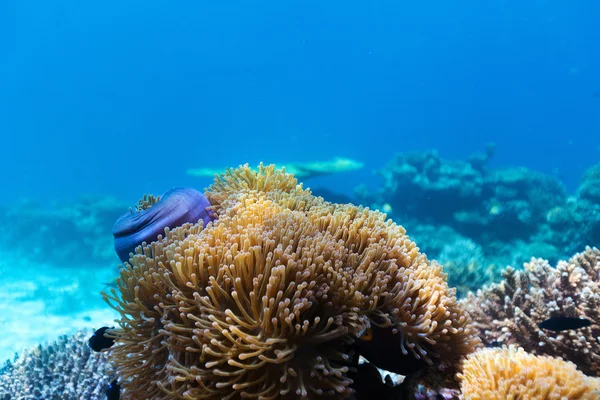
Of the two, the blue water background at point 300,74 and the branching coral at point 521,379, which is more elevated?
the blue water background at point 300,74

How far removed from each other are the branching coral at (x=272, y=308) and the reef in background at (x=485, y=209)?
27.2 ft

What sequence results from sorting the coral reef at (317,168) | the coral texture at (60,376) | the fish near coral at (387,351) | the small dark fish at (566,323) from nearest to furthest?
1. the fish near coral at (387,351)
2. the small dark fish at (566,323)
3. the coral texture at (60,376)
4. the coral reef at (317,168)

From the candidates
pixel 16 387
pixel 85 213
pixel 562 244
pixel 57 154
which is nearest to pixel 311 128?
pixel 57 154

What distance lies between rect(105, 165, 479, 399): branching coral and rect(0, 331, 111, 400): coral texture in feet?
9.25

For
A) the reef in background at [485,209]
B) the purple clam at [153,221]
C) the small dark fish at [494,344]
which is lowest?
the small dark fish at [494,344]

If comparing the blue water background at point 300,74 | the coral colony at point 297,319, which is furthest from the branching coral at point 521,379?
the blue water background at point 300,74

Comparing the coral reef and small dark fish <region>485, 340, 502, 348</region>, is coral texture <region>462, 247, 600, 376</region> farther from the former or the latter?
the coral reef

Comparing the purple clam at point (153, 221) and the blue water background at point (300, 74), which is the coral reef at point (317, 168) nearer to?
the purple clam at point (153, 221)

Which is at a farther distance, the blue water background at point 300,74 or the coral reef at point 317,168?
the blue water background at point 300,74

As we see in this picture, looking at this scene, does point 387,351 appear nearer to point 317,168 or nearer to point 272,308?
point 272,308

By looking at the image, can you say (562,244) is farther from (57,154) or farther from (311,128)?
(57,154)

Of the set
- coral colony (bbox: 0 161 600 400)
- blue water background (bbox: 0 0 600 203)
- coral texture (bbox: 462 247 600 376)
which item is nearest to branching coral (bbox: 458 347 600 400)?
coral colony (bbox: 0 161 600 400)

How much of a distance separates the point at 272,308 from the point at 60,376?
14.8 ft

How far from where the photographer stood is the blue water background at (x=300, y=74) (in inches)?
3664
